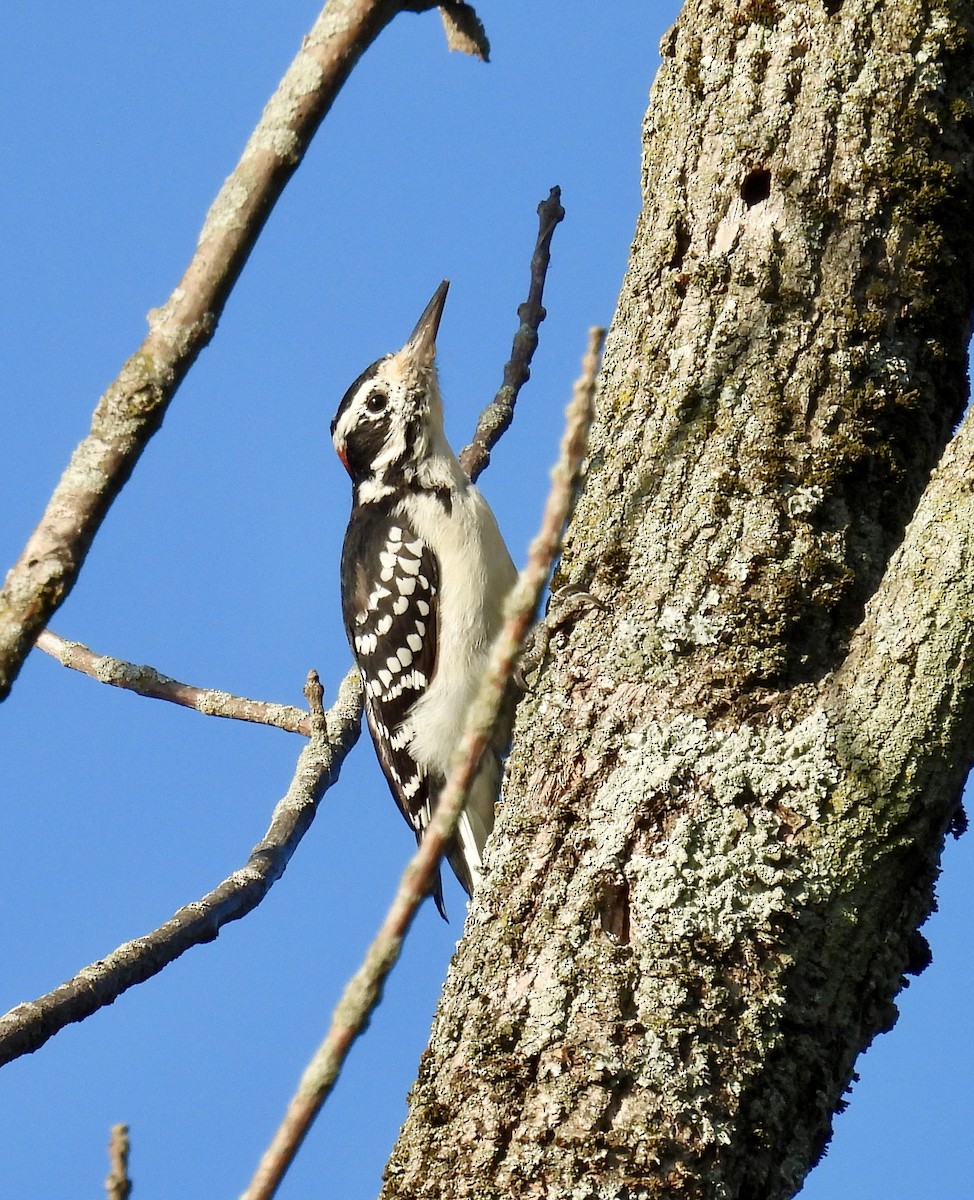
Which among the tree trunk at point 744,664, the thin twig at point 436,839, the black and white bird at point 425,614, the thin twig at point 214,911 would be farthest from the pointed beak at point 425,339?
the thin twig at point 436,839

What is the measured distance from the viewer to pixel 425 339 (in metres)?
6.32

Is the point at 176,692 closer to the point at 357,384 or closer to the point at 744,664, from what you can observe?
the point at 357,384

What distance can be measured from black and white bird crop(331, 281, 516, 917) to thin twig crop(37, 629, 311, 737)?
53 centimetres

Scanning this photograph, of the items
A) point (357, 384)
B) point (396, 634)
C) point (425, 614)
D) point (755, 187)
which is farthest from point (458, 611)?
point (755, 187)

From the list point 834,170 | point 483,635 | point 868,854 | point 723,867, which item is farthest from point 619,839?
point 483,635

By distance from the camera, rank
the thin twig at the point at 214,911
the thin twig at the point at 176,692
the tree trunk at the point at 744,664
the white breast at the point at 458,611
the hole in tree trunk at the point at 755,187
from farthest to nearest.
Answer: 1. the white breast at the point at 458,611
2. the thin twig at the point at 176,692
3. the thin twig at the point at 214,911
4. the hole in tree trunk at the point at 755,187
5. the tree trunk at the point at 744,664

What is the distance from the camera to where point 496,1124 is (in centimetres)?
Answer: 247

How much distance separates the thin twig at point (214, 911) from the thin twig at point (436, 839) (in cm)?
227

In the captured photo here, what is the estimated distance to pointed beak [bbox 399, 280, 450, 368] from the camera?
248 inches

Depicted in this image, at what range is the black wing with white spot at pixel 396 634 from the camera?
5465mm

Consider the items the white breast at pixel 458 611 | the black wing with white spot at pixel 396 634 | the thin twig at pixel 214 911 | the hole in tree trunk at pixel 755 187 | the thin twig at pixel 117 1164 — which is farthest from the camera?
the black wing with white spot at pixel 396 634

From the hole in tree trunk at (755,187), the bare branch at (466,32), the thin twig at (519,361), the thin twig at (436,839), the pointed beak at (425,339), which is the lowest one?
the thin twig at (436,839)

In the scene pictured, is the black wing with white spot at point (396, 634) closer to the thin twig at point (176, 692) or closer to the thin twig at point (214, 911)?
the thin twig at point (214, 911)

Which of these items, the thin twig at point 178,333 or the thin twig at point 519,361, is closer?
the thin twig at point 178,333
